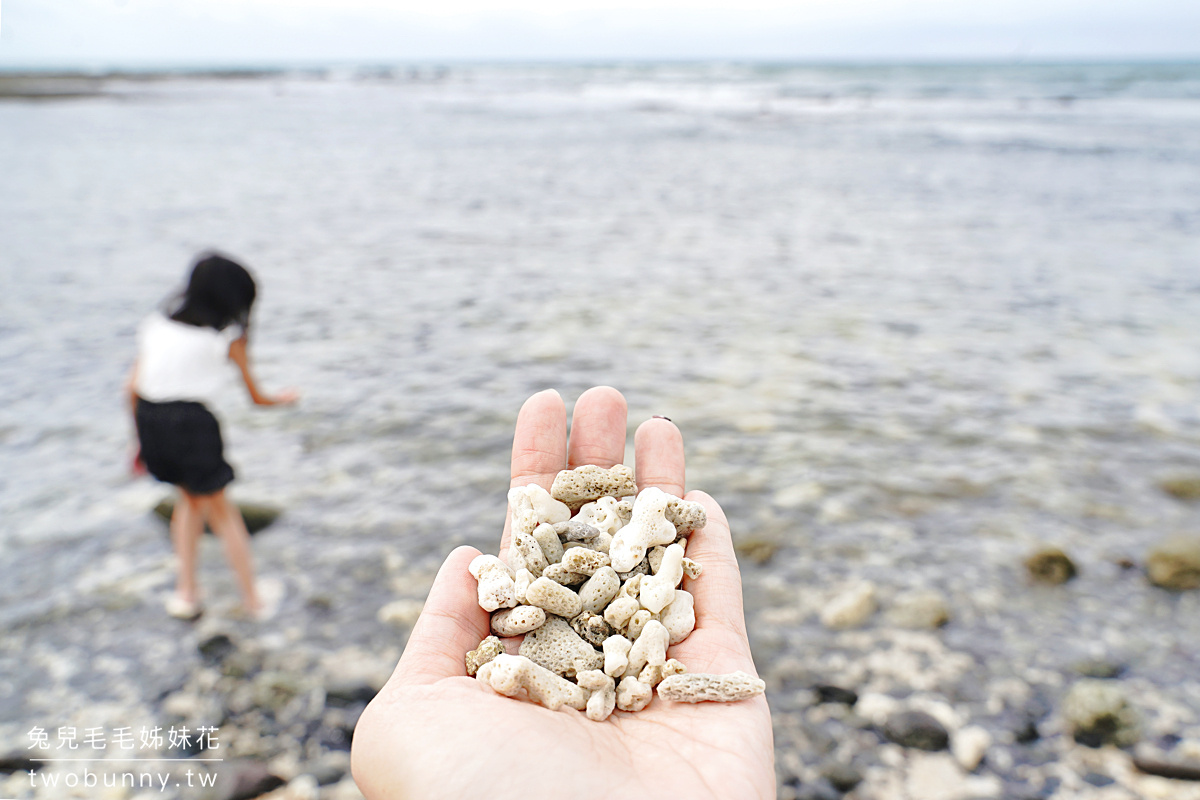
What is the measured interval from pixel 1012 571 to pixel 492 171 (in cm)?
1509

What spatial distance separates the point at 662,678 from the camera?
7.88ft

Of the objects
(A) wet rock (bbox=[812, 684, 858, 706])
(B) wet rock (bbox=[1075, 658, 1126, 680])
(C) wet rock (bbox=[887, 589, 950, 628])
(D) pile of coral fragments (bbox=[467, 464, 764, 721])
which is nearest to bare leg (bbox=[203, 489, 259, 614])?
(D) pile of coral fragments (bbox=[467, 464, 764, 721])

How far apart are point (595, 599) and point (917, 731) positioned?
160 cm

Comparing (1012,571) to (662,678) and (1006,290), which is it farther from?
(1006,290)

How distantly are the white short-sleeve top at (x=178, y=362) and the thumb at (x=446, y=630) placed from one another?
228 cm

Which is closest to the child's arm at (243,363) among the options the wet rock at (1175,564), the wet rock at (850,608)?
the wet rock at (850,608)

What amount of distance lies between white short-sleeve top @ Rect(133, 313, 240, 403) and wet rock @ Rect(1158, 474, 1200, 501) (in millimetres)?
5844

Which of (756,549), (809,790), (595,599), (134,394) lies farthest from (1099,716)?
(134,394)

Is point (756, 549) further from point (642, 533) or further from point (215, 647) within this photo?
point (215, 647)

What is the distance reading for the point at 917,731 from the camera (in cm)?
322

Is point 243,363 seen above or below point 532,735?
above

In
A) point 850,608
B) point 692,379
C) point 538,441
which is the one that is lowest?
point 850,608

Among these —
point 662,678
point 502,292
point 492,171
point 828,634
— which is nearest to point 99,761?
point 662,678

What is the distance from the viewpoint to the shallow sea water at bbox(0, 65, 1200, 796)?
4000mm
